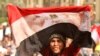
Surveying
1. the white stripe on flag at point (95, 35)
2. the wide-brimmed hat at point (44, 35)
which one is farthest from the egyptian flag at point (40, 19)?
the white stripe on flag at point (95, 35)

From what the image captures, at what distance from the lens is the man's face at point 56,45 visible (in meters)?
1.56

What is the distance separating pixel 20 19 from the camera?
61.1 inches

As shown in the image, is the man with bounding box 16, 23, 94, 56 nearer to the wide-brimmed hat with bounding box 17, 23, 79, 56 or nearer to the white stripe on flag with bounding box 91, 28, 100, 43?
the wide-brimmed hat with bounding box 17, 23, 79, 56

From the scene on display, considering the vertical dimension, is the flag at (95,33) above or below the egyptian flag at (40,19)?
below

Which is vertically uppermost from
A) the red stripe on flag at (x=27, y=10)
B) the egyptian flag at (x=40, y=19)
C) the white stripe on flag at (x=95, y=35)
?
the red stripe on flag at (x=27, y=10)

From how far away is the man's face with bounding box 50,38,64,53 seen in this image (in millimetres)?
1560

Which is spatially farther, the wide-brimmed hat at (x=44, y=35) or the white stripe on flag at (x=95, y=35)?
the white stripe on flag at (x=95, y=35)

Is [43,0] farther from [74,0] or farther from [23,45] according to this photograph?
[23,45]

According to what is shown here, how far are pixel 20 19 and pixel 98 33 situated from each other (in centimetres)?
61

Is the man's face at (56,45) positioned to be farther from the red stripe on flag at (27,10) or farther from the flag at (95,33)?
the flag at (95,33)

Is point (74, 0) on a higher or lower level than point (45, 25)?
higher

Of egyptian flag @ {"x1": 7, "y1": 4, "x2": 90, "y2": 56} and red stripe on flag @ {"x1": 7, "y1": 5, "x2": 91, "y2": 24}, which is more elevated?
red stripe on flag @ {"x1": 7, "y1": 5, "x2": 91, "y2": 24}

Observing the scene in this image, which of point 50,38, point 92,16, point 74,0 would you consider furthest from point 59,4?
point 50,38

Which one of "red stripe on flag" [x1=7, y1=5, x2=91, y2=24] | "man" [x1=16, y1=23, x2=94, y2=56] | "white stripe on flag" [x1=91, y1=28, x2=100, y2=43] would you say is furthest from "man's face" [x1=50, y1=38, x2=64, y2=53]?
"white stripe on flag" [x1=91, y1=28, x2=100, y2=43]
